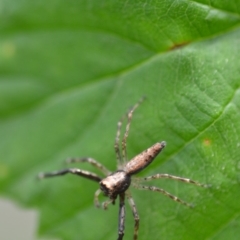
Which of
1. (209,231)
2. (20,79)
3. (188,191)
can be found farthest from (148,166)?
(20,79)

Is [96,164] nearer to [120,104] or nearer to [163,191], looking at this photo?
[120,104]

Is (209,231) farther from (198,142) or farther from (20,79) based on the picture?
(20,79)

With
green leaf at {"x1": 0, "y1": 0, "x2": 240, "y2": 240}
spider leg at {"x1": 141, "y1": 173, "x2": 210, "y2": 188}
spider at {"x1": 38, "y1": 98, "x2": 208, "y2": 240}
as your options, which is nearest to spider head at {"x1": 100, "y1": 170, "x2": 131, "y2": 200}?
spider at {"x1": 38, "y1": 98, "x2": 208, "y2": 240}

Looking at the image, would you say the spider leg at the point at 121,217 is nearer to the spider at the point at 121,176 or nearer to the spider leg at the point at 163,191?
the spider at the point at 121,176

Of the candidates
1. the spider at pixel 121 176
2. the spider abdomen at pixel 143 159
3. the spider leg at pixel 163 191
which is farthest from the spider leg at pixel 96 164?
the spider leg at pixel 163 191

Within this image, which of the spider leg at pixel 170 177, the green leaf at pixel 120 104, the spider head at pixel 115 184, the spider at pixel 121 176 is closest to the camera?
the green leaf at pixel 120 104

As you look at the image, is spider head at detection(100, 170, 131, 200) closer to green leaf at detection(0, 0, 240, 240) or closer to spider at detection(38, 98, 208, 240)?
spider at detection(38, 98, 208, 240)
